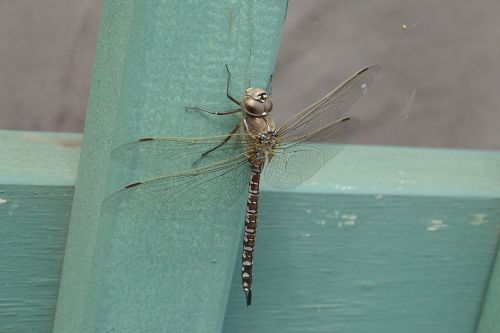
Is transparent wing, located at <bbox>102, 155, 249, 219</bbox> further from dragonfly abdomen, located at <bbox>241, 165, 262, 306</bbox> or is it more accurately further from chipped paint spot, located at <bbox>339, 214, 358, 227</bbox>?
chipped paint spot, located at <bbox>339, 214, 358, 227</bbox>

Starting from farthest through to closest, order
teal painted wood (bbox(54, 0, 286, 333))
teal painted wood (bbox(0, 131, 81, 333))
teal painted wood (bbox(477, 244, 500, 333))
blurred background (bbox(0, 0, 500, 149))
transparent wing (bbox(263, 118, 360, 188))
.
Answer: blurred background (bbox(0, 0, 500, 149)) < teal painted wood (bbox(477, 244, 500, 333)) < transparent wing (bbox(263, 118, 360, 188)) < teal painted wood (bbox(0, 131, 81, 333)) < teal painted wood (bbox(54, 0, 286, 333))

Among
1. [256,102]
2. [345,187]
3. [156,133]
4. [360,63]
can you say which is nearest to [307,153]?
[345,187]

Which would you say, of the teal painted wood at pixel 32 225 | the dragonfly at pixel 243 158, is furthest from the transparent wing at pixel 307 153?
the teal painted wood at pixel 32 225

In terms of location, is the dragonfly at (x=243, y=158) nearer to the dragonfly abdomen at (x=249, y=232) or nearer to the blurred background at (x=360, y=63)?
the dragonfly abdomen at (x=249, y=232)

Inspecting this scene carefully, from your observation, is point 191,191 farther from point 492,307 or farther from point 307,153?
point 492,307

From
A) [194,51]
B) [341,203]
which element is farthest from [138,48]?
[341,203]

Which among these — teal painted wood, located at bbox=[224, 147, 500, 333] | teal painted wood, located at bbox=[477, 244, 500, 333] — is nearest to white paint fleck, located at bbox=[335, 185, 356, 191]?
teal painted wood, located at bbox=[224, 147, 500, 333]
